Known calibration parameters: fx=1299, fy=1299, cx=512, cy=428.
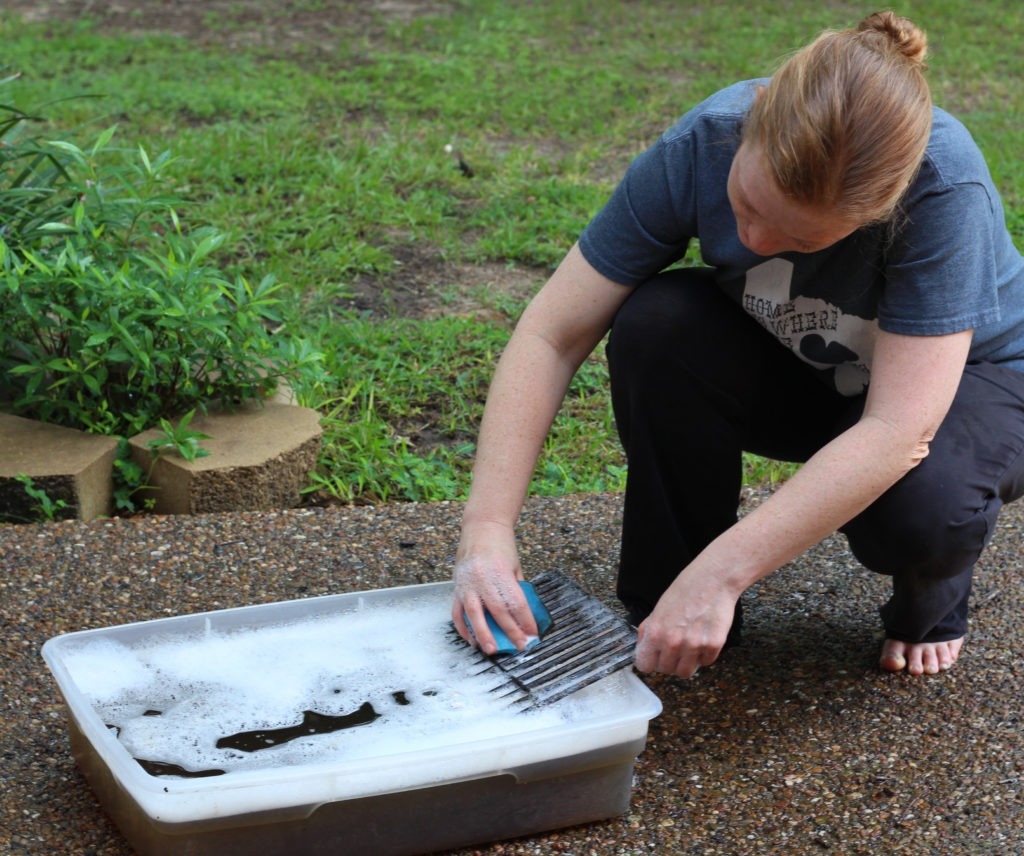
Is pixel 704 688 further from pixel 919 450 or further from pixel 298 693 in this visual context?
pixel 298 693

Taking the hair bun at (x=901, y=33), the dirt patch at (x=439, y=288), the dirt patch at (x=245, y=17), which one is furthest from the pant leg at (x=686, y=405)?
the dirt patch at (x=245, y=17)

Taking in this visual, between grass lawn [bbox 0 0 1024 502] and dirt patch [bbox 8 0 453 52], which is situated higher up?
dirt patch [bbox 8 0 453 52]

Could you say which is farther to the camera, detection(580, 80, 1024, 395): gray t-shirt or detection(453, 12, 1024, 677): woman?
detection(580, 80, 1024, 395): gray t-shirt

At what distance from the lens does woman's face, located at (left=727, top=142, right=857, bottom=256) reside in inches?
64.7

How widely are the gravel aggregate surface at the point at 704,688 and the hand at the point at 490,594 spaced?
0.90ft

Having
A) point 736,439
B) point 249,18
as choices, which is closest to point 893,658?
point 736,439

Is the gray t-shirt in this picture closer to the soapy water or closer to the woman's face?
the woman's face

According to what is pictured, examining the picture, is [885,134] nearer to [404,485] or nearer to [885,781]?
[885,781]

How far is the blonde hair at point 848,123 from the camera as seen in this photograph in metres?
1.58

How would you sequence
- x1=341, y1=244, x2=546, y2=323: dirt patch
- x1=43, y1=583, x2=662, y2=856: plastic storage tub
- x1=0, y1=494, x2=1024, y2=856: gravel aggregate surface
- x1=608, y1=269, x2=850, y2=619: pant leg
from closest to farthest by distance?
x1=43, y1=583, x2=662, y2=856: plastic storage tub → x1=0, y1=494, x2=1024, y2=856: gravel aggregate surface → x1=608, y1=269, x2=850, y2=619: pant leg → x1=341, y1=244, x2=546, y2=323: dirt patch

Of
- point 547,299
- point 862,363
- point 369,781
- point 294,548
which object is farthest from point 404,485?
point 369,781

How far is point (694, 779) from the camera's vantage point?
6.13 feet

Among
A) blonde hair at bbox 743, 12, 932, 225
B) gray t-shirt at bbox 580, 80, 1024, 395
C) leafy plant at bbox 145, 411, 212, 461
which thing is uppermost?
blonde hair at bbox 743, 12, 932, 225

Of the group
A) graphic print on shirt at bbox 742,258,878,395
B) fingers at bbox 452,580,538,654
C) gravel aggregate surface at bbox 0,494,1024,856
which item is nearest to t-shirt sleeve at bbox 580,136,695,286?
graphic print on shirt at bbox 742,258,878,395
